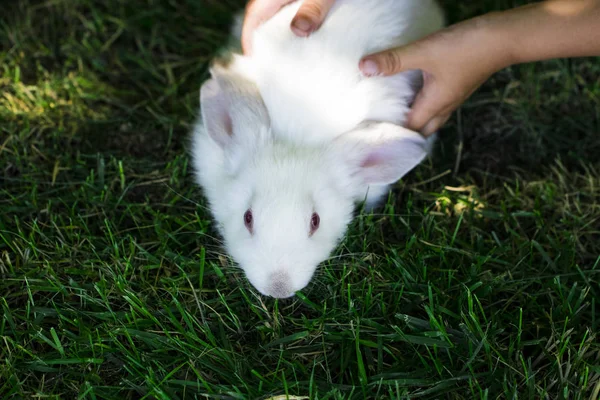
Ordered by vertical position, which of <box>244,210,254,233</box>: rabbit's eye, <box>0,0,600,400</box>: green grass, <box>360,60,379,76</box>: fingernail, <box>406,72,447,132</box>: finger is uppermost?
<box>360,60,379,76</box>: fingernail

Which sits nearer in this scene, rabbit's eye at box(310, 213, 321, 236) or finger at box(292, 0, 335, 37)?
rabbit's eye at box(310, 213, 321, 236)

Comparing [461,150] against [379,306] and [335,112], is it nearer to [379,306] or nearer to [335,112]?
[335,112]

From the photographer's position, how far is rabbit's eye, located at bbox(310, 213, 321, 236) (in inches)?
109

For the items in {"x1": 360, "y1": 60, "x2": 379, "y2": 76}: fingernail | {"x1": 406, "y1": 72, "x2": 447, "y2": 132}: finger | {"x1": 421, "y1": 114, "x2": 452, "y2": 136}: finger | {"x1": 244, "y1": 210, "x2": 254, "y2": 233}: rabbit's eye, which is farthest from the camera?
{"x1": 421, "y1": 114, "x2": 452, "y2": 136}: finger

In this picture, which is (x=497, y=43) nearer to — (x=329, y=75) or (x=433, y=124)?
(x=433, y=124)

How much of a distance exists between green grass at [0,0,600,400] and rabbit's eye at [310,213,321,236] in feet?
0.66

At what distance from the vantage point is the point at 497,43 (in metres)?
2.99

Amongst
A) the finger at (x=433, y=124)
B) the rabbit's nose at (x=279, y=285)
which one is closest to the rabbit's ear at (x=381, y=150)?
the finger at (x=433, y=124)

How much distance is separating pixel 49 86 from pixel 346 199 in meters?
2.00

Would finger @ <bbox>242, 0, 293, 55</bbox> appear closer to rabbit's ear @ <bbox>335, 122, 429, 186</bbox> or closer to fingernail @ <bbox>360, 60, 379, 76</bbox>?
fingernail @ <bbox>360, 60, 379, 76</bbox>

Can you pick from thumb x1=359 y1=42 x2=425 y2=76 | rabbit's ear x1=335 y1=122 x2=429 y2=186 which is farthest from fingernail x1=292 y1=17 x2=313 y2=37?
rabbit's ear x1=335 y1=122 x2=429 y2=186

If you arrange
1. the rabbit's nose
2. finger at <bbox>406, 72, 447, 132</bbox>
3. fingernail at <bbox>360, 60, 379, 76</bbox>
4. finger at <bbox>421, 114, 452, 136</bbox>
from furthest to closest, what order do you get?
finger at <bbox>421, 114, 452, 136</bbox>
finger at <bbox>406, 72, 447, 132</bbox>
fingernail at <bbox>360, 60, 379, 76</bbox>
the rabbit's nose

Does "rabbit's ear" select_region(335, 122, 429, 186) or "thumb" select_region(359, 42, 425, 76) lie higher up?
"thumb" select_region(359, 42, 425, 76)

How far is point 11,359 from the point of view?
8.54ft
